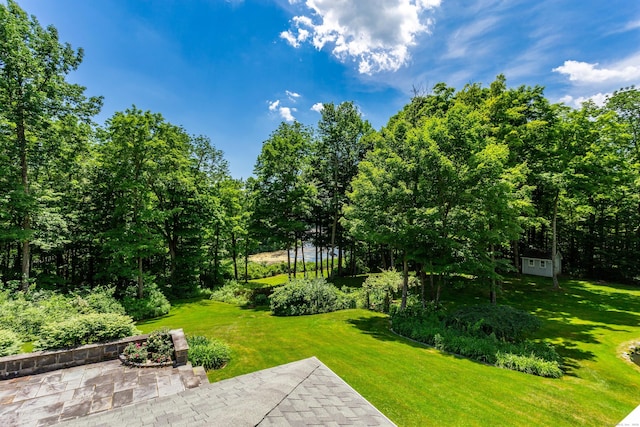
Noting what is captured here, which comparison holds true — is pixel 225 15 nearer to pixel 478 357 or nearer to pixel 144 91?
pixel 144 91

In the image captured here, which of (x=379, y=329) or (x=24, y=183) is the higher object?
(x=24, y=183)

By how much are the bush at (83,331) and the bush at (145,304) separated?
9.88 meters

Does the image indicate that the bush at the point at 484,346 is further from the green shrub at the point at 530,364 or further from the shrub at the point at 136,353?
the shrub at the point at 136,353

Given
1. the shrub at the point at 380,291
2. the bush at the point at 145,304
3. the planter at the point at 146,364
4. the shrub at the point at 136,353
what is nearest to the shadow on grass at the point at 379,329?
the shrub at the point at 380,291

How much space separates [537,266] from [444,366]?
2643cm

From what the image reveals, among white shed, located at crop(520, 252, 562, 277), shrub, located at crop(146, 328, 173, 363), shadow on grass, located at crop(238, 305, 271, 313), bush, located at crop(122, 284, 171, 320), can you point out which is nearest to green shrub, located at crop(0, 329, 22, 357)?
shrub, located at crop(146, 328, 173, 363)

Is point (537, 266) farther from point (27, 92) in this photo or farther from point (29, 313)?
point (27, 92)

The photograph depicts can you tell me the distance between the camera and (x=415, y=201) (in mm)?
14891

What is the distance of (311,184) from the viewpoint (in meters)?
26.1

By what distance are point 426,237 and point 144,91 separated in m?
19.6

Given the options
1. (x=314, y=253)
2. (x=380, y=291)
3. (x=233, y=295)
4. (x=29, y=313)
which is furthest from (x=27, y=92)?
(x=314, y=253)

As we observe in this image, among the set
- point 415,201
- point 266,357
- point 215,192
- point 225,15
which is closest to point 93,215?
point 215,192

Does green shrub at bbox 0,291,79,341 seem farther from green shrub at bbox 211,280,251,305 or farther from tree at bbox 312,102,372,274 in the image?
tree at bbox 312,102,372,274

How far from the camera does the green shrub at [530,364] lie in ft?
31.8
